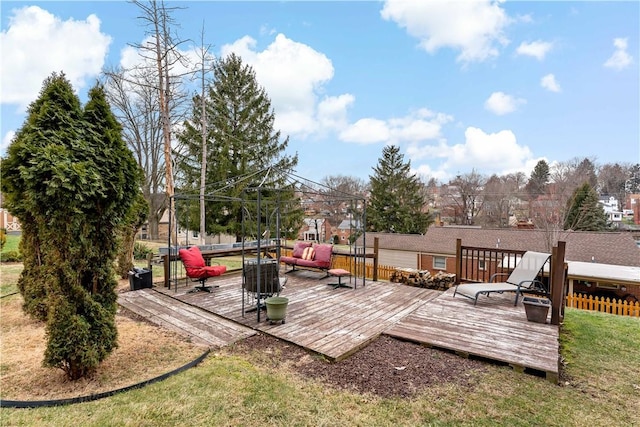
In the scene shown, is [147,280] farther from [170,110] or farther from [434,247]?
[434,247]

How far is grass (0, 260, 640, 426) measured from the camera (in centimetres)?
246

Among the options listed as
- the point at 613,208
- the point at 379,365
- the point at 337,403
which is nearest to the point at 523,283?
the point at 379,365

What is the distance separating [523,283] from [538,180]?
3117cm

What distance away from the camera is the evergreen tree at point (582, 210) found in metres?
20.7

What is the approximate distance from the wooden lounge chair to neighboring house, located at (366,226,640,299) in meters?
9.20

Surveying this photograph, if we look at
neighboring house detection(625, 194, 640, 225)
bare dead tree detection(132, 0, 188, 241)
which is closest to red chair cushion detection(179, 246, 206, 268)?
bare dead tree detection(132, 0, 188, 241)

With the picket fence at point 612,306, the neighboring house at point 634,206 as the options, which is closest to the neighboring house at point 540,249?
the picket fence at point 612,306

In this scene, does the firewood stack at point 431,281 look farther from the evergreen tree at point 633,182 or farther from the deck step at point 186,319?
the evergreen tree at point 633,182

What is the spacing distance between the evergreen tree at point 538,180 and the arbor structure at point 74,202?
3068 cm

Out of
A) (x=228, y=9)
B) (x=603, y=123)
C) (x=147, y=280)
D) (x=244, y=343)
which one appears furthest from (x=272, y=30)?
(x=603, y=123)

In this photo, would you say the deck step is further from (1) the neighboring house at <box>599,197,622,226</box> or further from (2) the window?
(1) the neighboring house at <box>599,197,622,226</box>

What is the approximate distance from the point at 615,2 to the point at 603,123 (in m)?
8.65

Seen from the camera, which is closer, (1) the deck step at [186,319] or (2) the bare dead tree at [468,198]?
(1) the deck step at [186,319]

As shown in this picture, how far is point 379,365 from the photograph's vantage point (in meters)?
3.50
